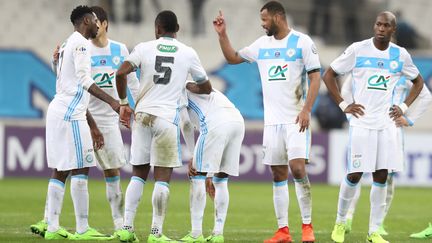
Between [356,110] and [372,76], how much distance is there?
430 millimetres

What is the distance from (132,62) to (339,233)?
3.17m

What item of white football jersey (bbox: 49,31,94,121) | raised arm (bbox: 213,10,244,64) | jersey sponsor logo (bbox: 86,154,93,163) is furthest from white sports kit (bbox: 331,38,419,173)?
white football jersey (bbox: 49,31,94,121)

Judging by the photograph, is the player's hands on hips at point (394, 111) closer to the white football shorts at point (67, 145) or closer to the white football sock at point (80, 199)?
the white football shorts at point (67, 145)

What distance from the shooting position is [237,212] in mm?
16828

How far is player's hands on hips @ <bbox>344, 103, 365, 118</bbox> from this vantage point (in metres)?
11.8

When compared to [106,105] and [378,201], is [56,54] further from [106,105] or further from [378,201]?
[378,201]

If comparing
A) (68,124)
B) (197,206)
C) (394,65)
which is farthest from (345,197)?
(68,124)

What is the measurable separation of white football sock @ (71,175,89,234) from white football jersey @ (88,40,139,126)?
1064 millimetres

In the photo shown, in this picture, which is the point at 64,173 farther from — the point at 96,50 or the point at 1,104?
the point at 1,104

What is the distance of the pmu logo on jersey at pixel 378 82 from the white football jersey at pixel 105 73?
2.79 metres

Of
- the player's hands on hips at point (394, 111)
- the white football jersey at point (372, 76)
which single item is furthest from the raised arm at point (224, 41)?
the player's hands on hips at point (394, 111)

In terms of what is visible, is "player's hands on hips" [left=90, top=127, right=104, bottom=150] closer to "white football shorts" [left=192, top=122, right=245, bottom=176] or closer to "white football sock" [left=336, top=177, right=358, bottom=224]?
"white football shorts" [left=192, top=122, right=245, bottom=176]

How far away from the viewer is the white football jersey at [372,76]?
11805 millimetres

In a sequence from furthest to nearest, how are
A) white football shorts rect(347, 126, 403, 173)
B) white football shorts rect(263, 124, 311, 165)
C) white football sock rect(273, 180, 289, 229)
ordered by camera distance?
white football shorts rect(347, 126, 403, 173) < white football sock rect(273, 180, 289, 229) < white football shorts rect(263, 124, 311, 165)
